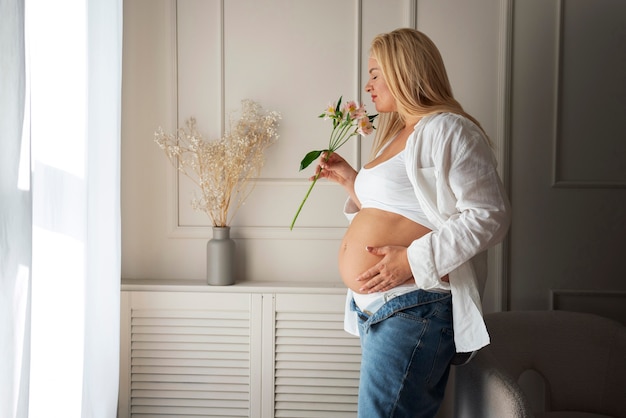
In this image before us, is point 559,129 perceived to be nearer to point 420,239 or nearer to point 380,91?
point 380,91

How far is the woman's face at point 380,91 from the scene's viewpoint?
1.62m

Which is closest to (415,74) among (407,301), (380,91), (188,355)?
(380,91)

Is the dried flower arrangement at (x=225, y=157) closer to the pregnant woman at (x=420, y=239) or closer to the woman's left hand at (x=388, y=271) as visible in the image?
the pregnant woman at (x=420, y=239)

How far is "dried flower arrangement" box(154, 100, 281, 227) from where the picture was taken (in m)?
2.31

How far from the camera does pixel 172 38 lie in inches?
94.7

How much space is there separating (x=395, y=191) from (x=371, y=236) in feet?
0.45

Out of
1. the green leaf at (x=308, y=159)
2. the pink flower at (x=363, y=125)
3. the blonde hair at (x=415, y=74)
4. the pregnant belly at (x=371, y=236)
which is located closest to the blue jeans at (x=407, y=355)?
the pregnant belly at (x=371, y=236)

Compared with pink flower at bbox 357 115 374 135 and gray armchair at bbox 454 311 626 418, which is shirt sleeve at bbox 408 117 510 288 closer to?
pink flower at bbox 357 115 374 135

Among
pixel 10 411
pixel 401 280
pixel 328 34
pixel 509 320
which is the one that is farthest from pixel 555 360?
pixel 10 411

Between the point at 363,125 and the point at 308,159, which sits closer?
the point at 363,125

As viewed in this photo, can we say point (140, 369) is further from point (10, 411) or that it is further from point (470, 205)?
point (470, 205)

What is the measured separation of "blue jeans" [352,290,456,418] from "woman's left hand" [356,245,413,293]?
1.8 inches

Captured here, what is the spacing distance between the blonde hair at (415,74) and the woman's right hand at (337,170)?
0.42m

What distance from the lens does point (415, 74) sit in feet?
5.06
